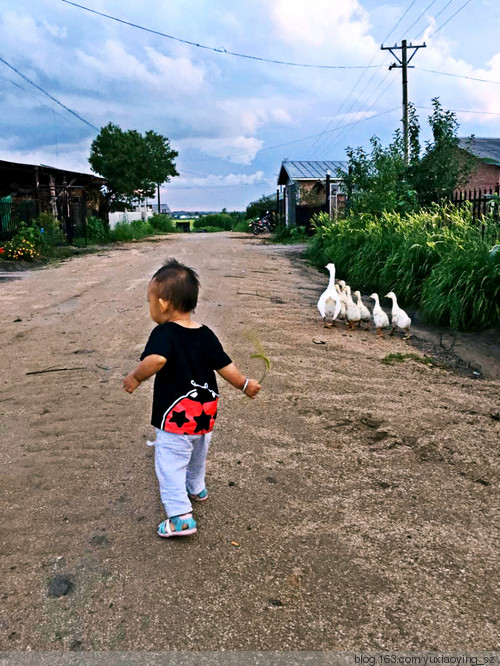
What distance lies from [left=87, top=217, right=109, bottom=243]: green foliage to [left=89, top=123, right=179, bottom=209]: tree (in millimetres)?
8814

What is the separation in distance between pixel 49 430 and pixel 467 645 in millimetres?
2837

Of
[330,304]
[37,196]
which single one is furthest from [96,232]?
[330,304]

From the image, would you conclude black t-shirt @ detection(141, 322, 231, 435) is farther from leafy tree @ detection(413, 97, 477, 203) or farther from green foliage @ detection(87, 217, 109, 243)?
green foliage @ detection(87, 217, 109, 243)

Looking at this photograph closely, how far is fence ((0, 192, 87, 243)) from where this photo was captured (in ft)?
59.4

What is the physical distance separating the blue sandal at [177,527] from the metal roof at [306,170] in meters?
32.5

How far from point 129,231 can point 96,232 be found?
494 centimetres

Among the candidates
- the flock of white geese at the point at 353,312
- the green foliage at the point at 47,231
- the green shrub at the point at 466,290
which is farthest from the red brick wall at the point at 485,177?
the flock of white geese at the point at 353,312

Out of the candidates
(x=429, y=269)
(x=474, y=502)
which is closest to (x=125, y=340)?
(x=474, y=502)

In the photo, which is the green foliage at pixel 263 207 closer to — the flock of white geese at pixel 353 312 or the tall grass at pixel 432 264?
the tall grass at pixel 432 264

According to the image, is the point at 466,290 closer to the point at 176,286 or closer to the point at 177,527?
the point at 176,286

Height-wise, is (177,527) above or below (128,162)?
below

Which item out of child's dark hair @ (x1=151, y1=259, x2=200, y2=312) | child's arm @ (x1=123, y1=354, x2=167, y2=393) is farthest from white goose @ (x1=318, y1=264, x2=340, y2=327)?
child's arm @ (x1=123, y1=354, x2=167, y2=393)

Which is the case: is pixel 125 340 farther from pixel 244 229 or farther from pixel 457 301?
pixel 244 229

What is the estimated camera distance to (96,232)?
1045 inches
